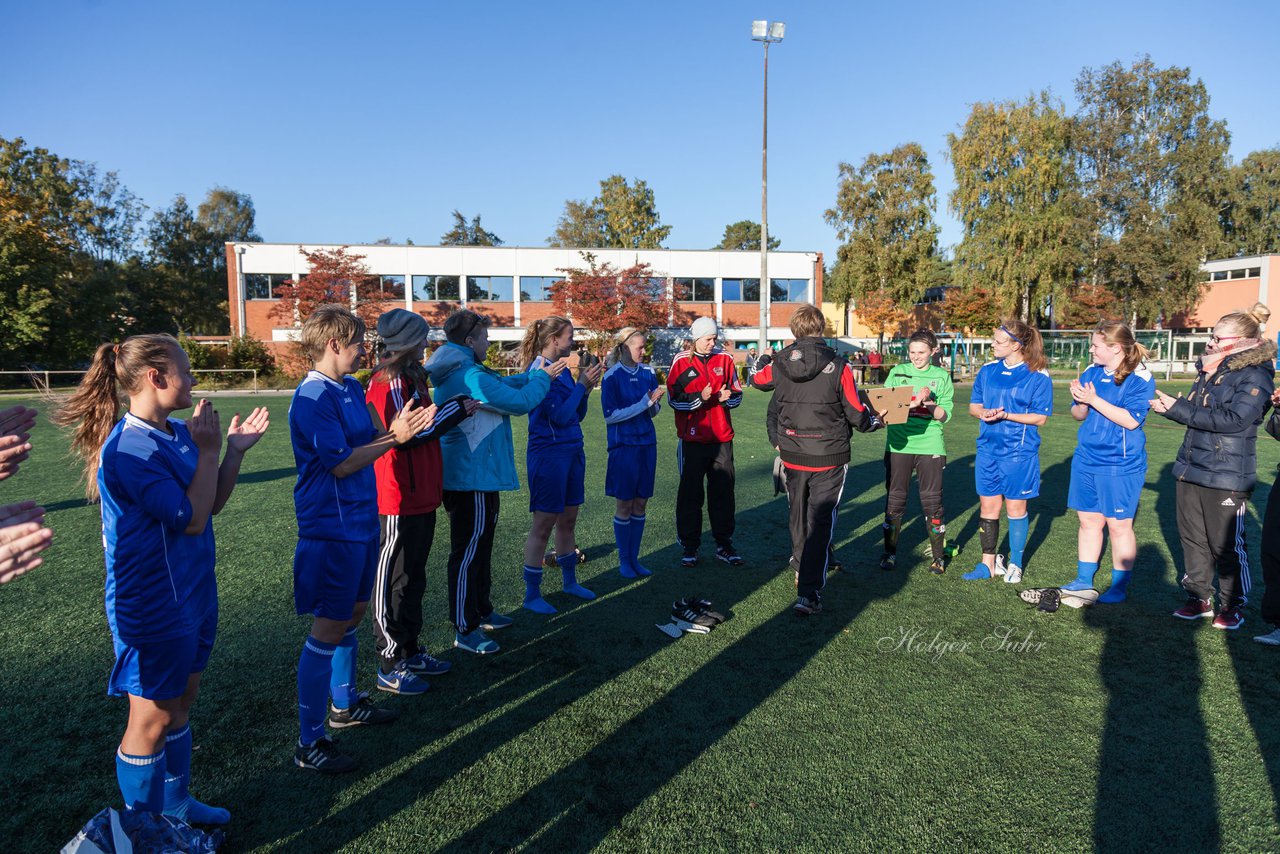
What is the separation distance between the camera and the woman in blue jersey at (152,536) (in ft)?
7.75

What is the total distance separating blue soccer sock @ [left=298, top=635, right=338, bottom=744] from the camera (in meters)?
3.10

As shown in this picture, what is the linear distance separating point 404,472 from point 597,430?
40.2 ft

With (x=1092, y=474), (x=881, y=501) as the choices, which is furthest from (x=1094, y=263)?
(x=1092, y=474)

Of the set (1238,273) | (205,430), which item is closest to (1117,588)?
→ (205,430)

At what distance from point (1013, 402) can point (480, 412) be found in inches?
162

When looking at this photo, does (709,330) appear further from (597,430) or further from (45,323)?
(45,323)

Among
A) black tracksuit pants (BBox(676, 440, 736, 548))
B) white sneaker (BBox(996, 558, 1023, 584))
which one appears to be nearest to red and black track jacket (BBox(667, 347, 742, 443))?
black tracksuit pants (BBox(676, 440, 736, 548))

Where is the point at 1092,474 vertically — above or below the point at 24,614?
above

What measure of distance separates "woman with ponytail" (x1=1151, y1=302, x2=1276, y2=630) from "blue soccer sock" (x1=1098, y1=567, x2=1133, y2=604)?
1.16 ft

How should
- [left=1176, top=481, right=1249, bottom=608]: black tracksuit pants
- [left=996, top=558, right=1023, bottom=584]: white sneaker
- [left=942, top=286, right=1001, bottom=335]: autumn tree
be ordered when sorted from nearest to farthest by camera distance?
[left=1176, top=481, right=1249, bottom=608]: black tracksuit pants, [left=996, top=558, right=1023, bottom=584]: white sneaker, [left=942, top=286, right=1001, bottom=335]: autumn tree

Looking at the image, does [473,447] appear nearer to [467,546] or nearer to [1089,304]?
[467,546]

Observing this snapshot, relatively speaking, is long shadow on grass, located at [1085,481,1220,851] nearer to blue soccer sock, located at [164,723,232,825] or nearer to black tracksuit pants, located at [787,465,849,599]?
black tracksuit pants, located at [787,465,849,599]

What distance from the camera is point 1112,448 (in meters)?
4.93

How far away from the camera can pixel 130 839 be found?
63.7 inches
